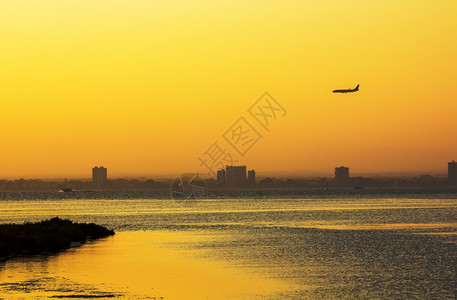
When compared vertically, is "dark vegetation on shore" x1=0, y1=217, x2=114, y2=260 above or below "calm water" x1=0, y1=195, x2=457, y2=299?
above

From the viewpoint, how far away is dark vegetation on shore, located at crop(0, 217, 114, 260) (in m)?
60.2

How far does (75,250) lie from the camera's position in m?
63.6

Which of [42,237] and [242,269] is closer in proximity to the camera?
[242,269]

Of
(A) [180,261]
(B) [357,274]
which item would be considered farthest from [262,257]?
(B) [357,274]

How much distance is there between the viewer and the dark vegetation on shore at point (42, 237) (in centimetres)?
6024

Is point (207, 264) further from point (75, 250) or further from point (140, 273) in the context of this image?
point (75, 250)

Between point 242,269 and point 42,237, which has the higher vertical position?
point 42,237

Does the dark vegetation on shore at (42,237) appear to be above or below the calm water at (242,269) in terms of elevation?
above

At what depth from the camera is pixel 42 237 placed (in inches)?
2589

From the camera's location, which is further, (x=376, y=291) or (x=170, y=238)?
(x=170, y=238)

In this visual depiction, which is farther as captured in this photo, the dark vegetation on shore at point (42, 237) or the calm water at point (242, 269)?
the dark vegetation on shore at point (42, 237)

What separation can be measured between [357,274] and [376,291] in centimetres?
755

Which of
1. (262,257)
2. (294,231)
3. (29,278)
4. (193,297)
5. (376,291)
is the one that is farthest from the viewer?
(294,231)

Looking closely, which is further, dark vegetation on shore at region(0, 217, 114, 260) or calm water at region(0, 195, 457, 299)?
dark vegetation on shore at region(0, 217, 114, 260)
